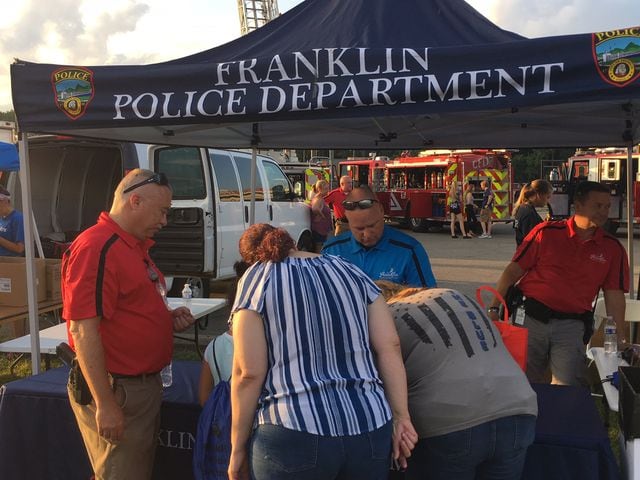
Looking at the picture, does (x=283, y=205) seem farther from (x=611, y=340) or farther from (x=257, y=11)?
(x=257, y=11)

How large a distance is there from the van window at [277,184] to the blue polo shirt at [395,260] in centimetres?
590

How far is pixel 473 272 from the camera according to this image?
36.0 feet

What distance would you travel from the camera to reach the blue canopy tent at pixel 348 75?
264 centimetres

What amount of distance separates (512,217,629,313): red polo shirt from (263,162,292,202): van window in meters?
Result: 5.72

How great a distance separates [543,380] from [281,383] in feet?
9.20

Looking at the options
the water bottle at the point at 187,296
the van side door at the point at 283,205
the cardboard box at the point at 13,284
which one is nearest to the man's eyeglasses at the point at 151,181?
the water bottle at the point at 187,296

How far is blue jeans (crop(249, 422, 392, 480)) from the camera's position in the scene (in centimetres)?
181

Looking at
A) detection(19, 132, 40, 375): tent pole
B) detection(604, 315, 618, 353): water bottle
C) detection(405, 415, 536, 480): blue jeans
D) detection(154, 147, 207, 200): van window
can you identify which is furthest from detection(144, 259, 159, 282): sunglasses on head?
detection(154, 147, 207, 200): van window

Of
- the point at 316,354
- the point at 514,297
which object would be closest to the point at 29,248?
the point at 316,354

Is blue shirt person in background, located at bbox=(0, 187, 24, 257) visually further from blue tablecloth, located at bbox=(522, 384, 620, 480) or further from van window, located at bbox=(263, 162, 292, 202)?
blue tablecloth, located at bbox=(522, 384, 620, 480)

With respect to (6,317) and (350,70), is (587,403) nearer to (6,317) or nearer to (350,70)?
(350,70)

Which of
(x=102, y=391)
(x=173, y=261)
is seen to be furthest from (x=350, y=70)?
(x=173, y=261)

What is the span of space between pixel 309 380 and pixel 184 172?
5.92 m

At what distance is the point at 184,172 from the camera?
741cm
